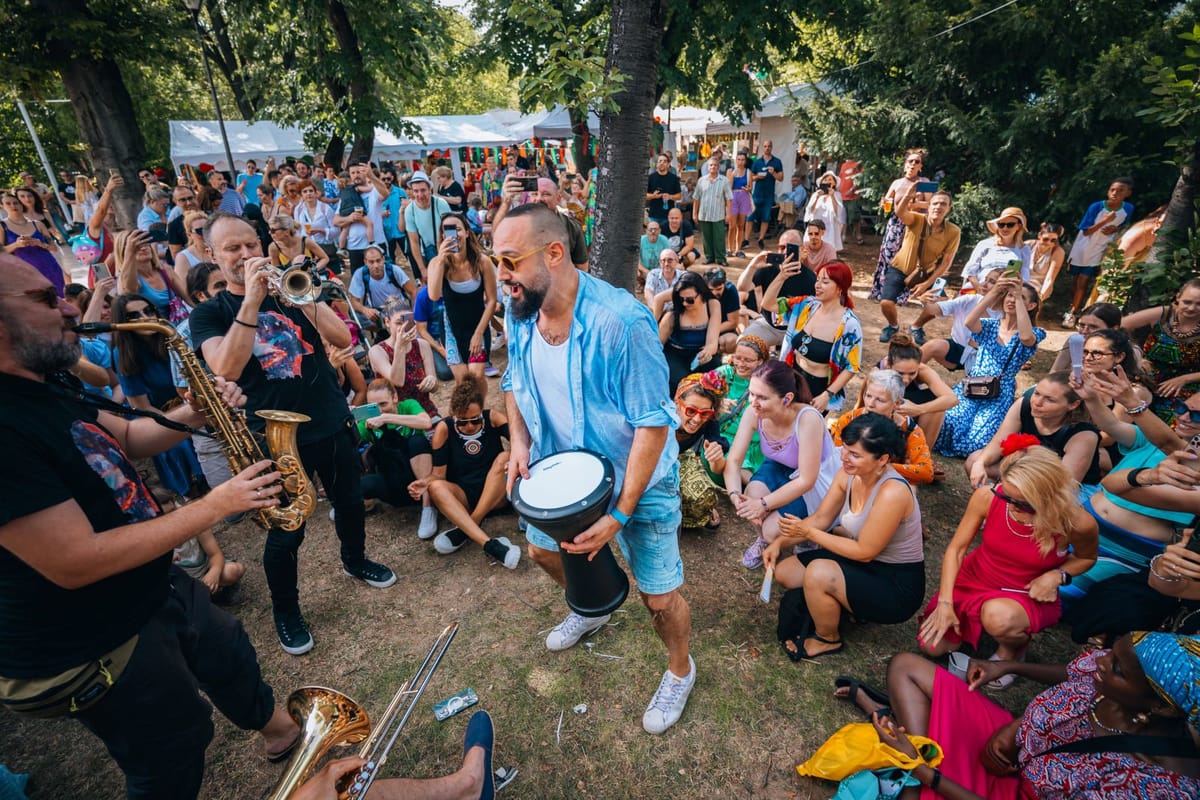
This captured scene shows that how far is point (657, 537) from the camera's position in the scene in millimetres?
2543

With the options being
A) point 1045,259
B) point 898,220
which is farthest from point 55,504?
point 1045,259

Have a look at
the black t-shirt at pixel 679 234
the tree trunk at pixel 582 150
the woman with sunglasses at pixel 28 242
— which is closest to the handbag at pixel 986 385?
the black t-shirt at pixel 679 234

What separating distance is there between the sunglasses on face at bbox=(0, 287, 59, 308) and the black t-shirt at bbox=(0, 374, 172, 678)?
25 centimetres

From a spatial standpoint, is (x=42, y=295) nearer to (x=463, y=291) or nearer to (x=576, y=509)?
(x=576, y=509)

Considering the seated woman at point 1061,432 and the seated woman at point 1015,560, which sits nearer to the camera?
the seated woman at point 1015,560

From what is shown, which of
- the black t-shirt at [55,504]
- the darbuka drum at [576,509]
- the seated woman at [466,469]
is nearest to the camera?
the black t-shirt at [55,504]

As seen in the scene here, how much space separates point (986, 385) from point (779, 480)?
255 cm

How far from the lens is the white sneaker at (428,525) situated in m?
4.41

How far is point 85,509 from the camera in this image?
1.79m

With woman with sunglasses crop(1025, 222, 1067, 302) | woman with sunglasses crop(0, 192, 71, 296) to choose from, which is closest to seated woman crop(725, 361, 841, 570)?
woman with sunglasses crop(1025, 222, 1067, 302)

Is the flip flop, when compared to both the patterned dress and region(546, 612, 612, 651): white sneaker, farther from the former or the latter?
the patterned dress

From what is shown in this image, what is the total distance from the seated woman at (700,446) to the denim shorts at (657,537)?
1.71 metres

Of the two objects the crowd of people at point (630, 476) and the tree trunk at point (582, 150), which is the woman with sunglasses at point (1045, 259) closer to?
the crowd of people at point (630, 476)

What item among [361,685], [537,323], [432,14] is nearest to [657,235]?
[537,323]
